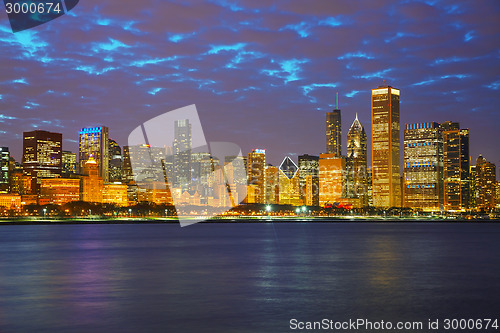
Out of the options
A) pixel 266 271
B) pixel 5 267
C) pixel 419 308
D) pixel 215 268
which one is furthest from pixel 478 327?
pixel 5 267

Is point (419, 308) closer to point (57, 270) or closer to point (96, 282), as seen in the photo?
point (96, 282)

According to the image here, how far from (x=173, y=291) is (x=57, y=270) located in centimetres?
1779

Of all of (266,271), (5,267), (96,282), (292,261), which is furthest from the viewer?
(292,261)

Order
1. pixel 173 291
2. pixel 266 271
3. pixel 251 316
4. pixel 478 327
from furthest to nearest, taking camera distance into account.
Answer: pixel 266 271, pixel 173 291, pixel 251 316, pixel 478 327

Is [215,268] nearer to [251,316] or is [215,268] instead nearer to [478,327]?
[251,316]

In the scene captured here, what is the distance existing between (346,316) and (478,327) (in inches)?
225

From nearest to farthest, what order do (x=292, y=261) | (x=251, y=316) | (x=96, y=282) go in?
(x=251, y=316) → (x=96, y=282) → (x=292, y=261)

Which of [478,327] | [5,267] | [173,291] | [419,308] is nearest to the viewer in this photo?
[478,327]

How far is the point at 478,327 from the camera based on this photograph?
24078 mm

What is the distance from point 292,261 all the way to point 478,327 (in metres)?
33.5

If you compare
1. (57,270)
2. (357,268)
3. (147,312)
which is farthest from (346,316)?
(57,270)

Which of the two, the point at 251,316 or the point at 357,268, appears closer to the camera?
the point at 251,316

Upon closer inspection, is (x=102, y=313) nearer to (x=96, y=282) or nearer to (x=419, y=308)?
(x=96, y=282)

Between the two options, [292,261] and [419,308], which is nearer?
[419,308]
